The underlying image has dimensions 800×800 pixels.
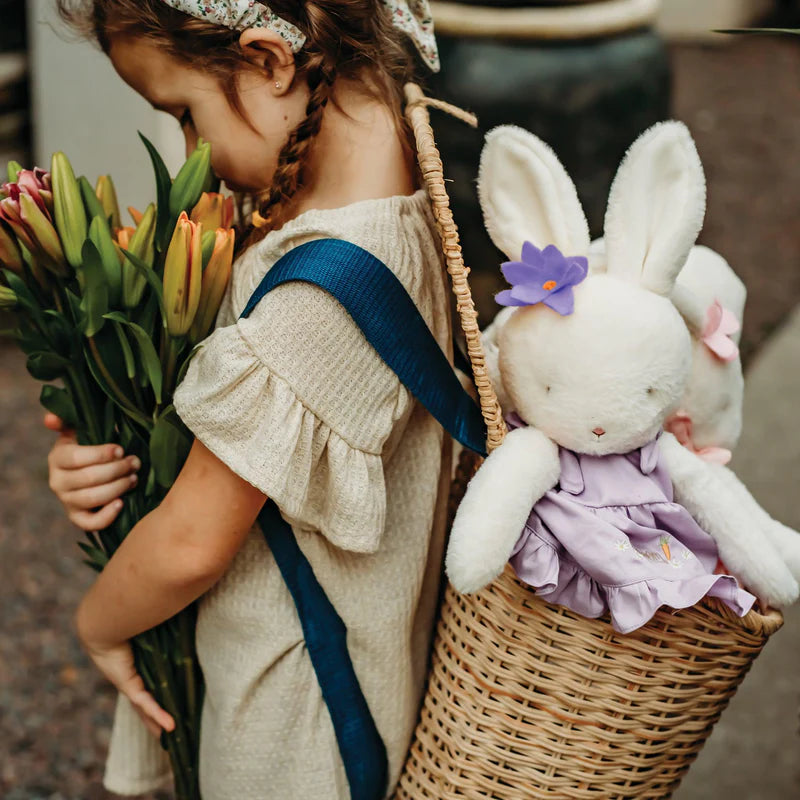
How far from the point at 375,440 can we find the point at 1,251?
529 millimetres

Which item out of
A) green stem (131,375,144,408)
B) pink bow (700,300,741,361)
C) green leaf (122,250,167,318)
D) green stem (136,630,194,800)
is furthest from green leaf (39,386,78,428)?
pink bow (700,300,741,361)

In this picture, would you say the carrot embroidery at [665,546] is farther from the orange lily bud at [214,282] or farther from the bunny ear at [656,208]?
the orange lily bud at [214,282]

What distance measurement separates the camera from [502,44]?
144 inches

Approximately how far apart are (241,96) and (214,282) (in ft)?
0.77

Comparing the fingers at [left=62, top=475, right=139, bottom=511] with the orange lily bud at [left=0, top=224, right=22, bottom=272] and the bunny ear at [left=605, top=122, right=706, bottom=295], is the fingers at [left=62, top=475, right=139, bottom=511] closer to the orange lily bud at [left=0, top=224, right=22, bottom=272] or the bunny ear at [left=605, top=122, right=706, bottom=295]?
the orange lily bud at [left=0, top=224, right=22, bottom=272]

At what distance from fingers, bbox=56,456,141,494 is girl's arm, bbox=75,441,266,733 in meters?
0.10

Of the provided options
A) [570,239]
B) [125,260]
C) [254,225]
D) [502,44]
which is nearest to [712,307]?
[570,239]

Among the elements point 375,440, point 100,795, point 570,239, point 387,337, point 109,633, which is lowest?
point 100,795

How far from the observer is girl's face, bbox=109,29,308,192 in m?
1.25

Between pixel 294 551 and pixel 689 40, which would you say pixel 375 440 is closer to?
pixel 294 551

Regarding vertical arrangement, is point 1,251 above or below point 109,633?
above

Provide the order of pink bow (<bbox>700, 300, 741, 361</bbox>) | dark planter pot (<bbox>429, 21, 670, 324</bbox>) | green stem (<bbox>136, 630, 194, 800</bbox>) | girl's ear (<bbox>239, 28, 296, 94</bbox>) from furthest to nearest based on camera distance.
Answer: dark planter pot (<bbox>429, 21, 670, 324</bbox>) < green stem (<bbox>136, 630, 194, 800</bbox>) < pink bow (<bbox>700, 300, 741, 361</bbox>) < girl's ear (<bbox>239, 28, 296, 94</bbox>)

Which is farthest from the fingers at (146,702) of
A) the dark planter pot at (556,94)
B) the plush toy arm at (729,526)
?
the dark planter pot at (556,94)

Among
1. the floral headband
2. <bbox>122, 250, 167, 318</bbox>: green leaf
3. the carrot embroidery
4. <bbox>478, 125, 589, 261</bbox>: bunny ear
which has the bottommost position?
the carrot embroidery
